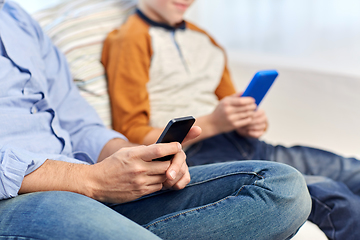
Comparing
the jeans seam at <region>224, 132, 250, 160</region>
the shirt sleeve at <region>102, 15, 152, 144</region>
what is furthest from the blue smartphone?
the shirt sleeve at <region>102, 15, 152, 144</region>

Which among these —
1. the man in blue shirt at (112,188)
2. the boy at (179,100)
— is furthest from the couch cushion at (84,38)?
the man in blue shirt at (112,188)

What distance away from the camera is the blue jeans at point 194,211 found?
19.3 inches

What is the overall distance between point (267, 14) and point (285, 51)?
0.55ft

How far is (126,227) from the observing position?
19.6 inches

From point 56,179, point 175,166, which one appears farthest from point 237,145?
point 56,179

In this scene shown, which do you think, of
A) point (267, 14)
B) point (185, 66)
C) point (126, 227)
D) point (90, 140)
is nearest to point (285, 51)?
point (267, 14)

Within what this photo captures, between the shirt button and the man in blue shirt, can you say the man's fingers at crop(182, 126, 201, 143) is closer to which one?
the man in blue shirt

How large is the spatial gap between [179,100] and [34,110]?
0.44m

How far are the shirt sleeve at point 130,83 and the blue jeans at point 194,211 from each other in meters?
0.31

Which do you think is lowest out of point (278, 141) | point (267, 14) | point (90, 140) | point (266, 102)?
point (278, 141)

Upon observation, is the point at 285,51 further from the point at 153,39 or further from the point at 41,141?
the point at 41,141

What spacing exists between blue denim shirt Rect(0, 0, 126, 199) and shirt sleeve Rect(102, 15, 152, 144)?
0.11 metres

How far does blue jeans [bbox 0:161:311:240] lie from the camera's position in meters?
0.49

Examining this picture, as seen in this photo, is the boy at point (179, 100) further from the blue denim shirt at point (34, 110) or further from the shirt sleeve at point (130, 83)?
the blue denim shirt at point (34, 110)
